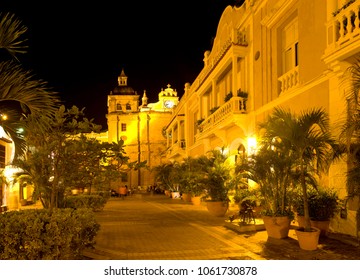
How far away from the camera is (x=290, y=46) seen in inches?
532

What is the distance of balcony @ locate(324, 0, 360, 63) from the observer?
8.34m

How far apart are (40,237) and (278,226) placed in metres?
4.99

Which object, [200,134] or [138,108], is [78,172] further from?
[138,108]

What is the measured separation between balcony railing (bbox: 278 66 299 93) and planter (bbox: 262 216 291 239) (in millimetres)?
4874

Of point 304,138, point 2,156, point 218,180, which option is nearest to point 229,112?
point 218,180

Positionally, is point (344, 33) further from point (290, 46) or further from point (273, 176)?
point (290, 46)

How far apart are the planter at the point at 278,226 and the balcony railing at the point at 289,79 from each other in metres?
4.87

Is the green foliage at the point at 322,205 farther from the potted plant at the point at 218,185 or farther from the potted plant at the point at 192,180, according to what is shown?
the potted plant at the point at 192,180

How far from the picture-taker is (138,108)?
58719mm

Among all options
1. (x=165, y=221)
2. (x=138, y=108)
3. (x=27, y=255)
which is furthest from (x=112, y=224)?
(x=138, y=108)

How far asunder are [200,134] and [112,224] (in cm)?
1053

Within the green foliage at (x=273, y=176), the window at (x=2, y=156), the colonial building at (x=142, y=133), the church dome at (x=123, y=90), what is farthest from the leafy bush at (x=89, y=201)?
the church dome at (x=123, y=90)

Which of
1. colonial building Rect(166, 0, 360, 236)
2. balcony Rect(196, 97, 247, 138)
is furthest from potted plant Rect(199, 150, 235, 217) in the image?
balcony Rect(196, 97, 247, 138)

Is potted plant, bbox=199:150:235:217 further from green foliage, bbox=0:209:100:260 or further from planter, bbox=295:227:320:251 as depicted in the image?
green foliage, bbox=0:209:100:260
